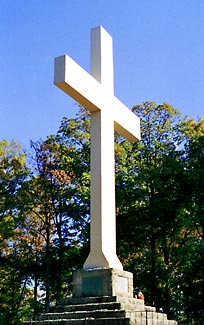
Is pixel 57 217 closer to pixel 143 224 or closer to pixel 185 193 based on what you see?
pixel 143 224

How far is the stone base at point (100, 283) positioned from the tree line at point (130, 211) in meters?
9.99

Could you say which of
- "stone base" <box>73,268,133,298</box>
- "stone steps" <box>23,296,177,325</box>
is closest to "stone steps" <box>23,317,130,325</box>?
"stone steps" <box>23,296,177,325</box>

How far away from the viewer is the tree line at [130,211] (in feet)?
64.4

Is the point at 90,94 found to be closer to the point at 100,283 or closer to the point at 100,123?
the point at 100,123

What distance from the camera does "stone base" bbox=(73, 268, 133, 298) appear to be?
27.5ft

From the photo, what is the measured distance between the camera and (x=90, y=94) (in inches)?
366

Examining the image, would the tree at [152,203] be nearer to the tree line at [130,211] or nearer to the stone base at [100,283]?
the tree line at [130,211]

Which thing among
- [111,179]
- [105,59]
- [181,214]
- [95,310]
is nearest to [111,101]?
[105,59]

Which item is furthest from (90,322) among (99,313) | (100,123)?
(100,123)

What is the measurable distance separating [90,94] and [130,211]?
1219cm

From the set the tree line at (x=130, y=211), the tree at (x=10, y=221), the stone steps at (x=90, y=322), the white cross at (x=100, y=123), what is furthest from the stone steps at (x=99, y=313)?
the tree at (x=10, y=221)

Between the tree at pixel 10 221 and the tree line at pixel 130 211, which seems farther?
the tree at pixel 10 221

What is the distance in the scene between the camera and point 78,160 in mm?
21547

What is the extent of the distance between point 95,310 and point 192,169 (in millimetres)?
12932
